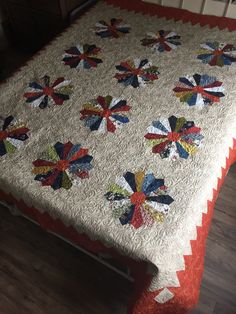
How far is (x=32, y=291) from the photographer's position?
53.3 inches

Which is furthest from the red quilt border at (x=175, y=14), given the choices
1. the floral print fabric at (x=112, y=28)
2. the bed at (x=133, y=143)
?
the floral print fabric at (x=112, y=28)

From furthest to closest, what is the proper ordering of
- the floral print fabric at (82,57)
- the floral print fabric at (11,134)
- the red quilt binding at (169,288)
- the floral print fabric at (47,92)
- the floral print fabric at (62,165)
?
1. the floral print fabric at (82,57)
2. the floral print fabric at (47,92)
3. the floral print fabric at (11,134)
4. the floral print fabric at (62,165)
5. the red quilt binding at (169,288)

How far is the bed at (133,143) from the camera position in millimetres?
885

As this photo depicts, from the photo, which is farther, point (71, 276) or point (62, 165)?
point (71, 276)

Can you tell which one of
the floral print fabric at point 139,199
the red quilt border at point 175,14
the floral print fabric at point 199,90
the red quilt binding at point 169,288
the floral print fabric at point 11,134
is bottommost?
the red quilt binding at point 169,288

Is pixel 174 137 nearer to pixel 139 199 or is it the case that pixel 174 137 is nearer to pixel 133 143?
pixel 133 143

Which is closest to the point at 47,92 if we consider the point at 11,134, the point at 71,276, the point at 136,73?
the point at 11,134

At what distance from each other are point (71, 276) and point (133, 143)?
2.37ft

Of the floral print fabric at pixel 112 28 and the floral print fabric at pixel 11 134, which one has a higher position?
the floral print fabric at pixel 112 28

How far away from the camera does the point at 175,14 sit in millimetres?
1701

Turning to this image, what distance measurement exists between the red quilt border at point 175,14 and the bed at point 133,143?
0.03ft

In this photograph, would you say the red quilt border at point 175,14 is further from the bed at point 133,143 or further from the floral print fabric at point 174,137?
the floral print fabric at point 174,137

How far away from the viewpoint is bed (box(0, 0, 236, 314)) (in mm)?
885

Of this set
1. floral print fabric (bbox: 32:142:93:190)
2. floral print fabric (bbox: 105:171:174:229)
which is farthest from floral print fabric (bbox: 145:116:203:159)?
floral print fabric (bbox: 32:142:93:190)
